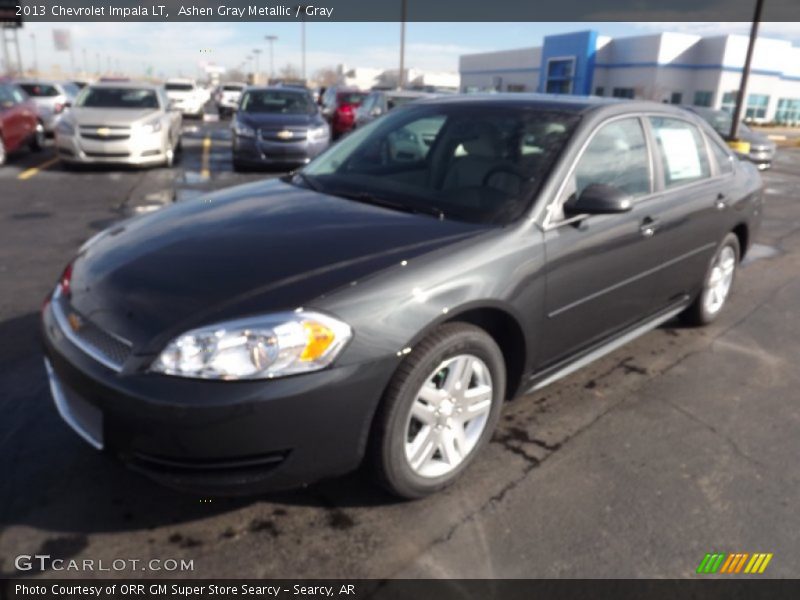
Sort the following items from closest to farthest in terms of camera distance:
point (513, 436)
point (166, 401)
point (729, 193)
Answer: point (166, 401) → point (513, 436) → point (729, 193)

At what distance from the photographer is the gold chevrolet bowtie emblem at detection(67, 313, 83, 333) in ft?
8.06

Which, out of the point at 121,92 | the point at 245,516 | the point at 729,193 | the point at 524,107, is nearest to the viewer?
the point at 245,516

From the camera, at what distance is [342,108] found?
63.2 ft

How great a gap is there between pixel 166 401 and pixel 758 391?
3.41m

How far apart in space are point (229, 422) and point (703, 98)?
171ft

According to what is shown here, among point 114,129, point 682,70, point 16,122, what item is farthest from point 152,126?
point 682,70

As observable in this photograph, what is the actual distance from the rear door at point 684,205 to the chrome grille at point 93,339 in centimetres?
282

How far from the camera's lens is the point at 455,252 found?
2607 millimetres

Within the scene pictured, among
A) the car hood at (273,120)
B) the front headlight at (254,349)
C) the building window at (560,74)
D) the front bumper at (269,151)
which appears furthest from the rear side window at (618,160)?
the building window at (560,74)

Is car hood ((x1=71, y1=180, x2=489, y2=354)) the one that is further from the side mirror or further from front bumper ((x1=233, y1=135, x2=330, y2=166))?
front bumper ((x1=233, y1=135, x2=330, y2=166))

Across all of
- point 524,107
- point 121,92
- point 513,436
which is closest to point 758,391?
point 513,436

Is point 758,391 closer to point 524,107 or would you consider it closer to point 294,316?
point 524,107

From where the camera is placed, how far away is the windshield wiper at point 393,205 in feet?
9.94

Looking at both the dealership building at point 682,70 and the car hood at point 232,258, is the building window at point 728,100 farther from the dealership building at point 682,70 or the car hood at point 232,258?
the car hood at point 232,258
